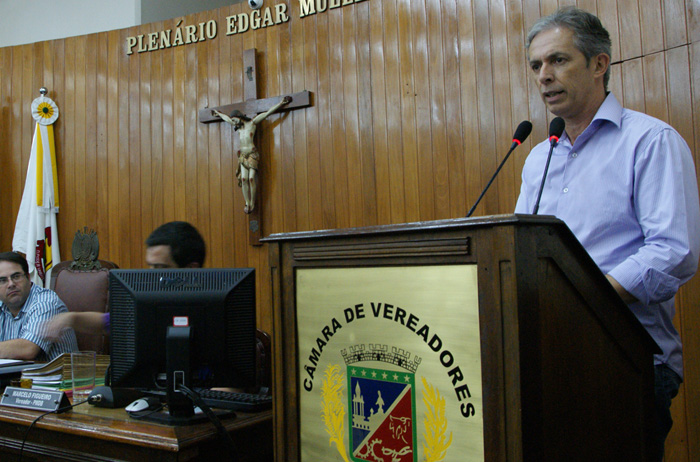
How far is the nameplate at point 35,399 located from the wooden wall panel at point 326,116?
216cm

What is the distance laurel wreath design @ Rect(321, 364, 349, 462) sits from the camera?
1113 millimetres

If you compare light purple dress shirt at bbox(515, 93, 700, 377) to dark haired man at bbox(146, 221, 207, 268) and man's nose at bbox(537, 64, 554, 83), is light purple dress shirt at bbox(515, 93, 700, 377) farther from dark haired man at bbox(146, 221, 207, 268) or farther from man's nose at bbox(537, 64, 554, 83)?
dark haired man at bbox(146, 221, 207, 268)

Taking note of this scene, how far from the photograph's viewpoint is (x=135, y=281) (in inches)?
65.2

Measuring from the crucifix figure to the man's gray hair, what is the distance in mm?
2782

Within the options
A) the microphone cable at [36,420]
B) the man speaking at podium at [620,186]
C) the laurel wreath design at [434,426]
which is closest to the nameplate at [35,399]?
the microphone cable at [36,420]

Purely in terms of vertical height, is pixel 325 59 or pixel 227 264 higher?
pixel 325 59

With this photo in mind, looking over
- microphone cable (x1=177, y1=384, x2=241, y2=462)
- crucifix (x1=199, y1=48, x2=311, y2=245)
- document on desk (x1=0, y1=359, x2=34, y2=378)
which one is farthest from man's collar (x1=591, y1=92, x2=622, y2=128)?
crucifix (x1=199, y1=48, x2=311, y2=245)

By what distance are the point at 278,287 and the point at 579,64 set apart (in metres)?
0.82

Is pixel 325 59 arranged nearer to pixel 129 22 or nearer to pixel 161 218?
pixel 161 218

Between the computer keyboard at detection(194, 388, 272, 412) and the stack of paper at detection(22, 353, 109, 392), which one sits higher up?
the stack of paper at detection(22, 353, 109, 392)

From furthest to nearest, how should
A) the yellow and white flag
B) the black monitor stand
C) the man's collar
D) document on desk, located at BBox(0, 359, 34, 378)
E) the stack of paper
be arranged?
the yellow and white flag
document on desk, located at BBox(0, 359, 34, 378)
the stack of paper
the black monitor stand
the man's collar

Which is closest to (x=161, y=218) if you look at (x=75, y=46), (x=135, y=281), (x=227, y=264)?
(x=227, y=264)

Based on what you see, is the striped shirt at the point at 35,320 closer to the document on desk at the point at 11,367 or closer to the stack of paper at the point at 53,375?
the document on desk at the point at 11,367

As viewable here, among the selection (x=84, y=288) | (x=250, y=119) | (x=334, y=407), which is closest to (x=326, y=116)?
(x=250, y=119)
